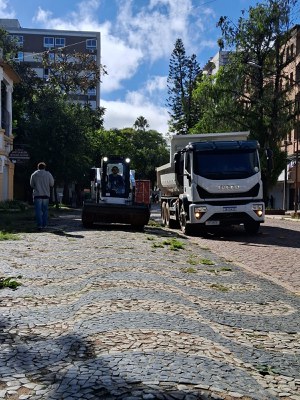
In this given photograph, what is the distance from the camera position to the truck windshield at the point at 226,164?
55.2ft

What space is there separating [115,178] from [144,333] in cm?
1487

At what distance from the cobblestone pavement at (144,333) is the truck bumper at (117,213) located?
8.23 m

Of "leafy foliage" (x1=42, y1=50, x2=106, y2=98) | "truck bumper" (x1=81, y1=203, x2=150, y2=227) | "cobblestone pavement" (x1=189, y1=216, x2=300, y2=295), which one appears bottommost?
"cobblestone pavement" (x1=189, y1=216, x2=300, y2=295)

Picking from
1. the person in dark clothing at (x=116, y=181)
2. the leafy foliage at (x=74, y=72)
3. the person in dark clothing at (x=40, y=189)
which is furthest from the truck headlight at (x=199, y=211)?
the leafy foliage at (x=74, y=72)

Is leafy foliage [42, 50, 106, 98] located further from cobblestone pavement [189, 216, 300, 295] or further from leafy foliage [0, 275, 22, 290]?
leafy foliage [0, 275, 22, 290]

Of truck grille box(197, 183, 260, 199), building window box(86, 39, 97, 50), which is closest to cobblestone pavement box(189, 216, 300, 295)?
truck grille box(197, 183, 260, 199)

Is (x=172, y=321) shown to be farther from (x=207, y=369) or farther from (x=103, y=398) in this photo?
(x=103, y=398)

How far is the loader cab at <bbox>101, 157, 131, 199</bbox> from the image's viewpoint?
63.4 ft

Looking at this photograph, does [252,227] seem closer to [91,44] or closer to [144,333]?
[144,333]

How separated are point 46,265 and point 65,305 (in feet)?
10.1

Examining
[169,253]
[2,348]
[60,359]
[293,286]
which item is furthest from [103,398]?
[169,253]

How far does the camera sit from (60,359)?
4.16 metres

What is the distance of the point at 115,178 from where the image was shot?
63.8ft

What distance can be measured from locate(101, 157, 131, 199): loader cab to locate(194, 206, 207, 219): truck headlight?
3.33 metres
